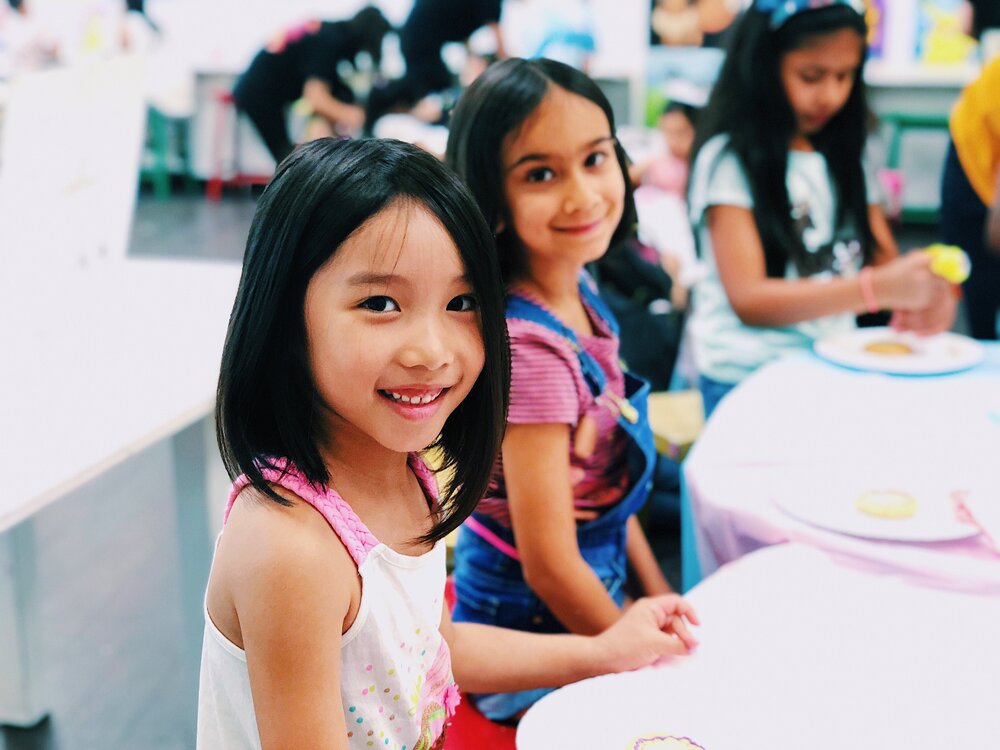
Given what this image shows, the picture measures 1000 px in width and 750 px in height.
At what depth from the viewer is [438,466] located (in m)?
0.91

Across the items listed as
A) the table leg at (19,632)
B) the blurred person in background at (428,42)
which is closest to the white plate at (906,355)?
the table leg at (19,632)

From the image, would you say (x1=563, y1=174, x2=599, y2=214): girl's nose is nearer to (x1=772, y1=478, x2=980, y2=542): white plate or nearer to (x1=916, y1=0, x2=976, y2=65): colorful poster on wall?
(x1=772, y1=478, x2=980, y2=542): white plate

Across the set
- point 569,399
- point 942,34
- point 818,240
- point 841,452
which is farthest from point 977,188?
point 942,34

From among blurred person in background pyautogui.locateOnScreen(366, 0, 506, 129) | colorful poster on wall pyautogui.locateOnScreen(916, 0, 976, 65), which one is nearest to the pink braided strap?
blurred person in background pyautogui.locateOnScreen(366, 0, 506, 129)

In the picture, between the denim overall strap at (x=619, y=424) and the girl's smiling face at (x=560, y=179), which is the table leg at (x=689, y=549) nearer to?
the denim overall strap at (x=619, y=424)

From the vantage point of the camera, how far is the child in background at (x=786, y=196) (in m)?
1.76

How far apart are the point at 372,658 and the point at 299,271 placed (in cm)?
27

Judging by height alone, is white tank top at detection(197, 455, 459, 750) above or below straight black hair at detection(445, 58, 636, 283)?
below

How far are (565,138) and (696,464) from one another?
0.39 m

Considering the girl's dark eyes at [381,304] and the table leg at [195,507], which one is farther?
the table leg at [195,507]

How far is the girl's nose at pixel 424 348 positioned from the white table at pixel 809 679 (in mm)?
281

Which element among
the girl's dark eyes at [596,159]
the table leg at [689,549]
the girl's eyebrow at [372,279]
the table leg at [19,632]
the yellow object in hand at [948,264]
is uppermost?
the girl's dark eyes at [596,159]

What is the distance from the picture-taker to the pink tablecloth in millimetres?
1026

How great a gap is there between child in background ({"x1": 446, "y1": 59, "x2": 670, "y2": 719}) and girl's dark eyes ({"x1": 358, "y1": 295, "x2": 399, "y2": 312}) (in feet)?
1.24
